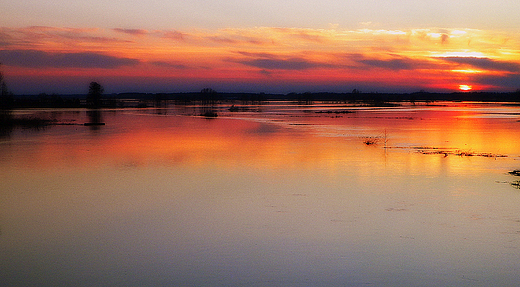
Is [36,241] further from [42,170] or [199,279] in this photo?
[42,170]

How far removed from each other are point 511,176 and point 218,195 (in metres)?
7.85

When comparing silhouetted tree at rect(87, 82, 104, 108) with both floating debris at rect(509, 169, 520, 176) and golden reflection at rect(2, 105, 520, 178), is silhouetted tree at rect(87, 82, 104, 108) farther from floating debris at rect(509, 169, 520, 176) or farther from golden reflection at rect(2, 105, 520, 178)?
floating debris at rect(509, 169, 520, 176)

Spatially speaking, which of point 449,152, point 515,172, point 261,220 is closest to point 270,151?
point 449,152

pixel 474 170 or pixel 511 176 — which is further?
pixel 474 170

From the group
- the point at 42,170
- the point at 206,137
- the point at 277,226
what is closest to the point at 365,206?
the point at 277,226

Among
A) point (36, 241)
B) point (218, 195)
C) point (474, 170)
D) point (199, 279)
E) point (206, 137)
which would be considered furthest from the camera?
point (206, 137)

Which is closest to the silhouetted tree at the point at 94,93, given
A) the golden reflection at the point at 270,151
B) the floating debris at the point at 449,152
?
the golden reflection at the point at 270,151

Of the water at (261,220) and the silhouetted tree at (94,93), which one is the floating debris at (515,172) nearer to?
the water at (261,220)

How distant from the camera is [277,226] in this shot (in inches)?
323

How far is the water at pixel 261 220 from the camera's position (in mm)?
6285

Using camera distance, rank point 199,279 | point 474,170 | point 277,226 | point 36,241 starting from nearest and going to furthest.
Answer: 1. point 199,279
2. point 36,241
3. point 277,226
4. point 474,170

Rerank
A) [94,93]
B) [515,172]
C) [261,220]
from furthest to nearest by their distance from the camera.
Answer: [94,93] → [515,172] → [261,220]

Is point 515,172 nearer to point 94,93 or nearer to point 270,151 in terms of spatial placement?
point 270,151

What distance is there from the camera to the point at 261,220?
861cm
